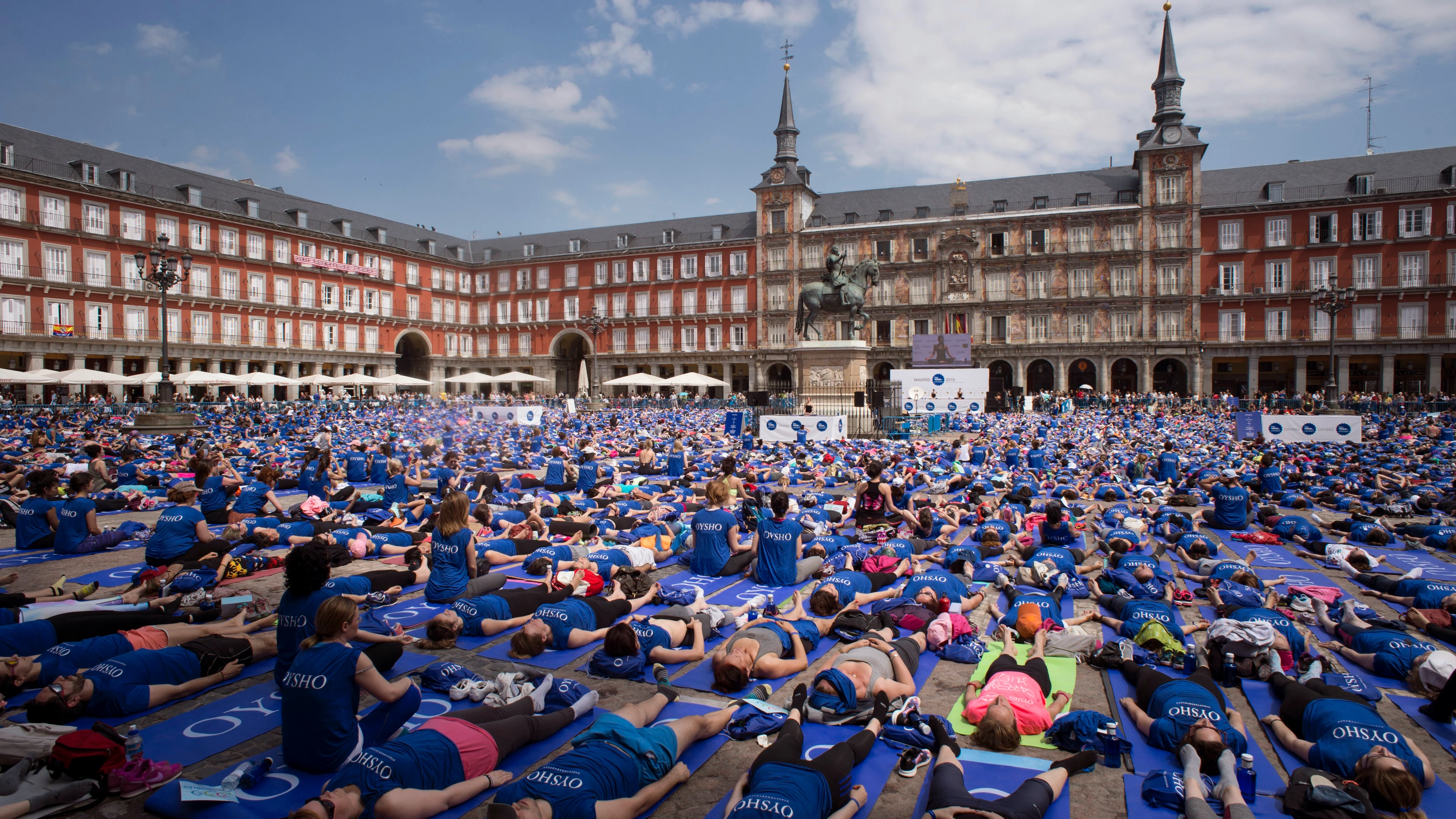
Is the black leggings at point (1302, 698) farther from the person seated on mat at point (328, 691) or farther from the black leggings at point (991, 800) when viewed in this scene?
the person seated on mat at point (328, 691)

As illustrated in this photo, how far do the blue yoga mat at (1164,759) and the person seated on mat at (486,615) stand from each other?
425cm

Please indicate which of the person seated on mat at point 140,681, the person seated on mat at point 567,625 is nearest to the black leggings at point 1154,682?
the person seated on mat at point 567,625

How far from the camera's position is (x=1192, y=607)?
22.0 ft

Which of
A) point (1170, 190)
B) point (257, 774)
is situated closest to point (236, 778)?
point (257, 774)

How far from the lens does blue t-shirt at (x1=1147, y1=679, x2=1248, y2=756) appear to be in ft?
13.4

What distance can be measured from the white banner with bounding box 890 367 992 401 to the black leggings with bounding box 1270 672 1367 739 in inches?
986

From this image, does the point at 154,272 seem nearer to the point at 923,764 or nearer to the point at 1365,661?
the point at 923,764

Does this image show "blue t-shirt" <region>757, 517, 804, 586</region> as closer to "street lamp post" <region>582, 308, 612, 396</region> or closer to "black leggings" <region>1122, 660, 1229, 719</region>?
"black leggings" <region>1122, 660, 1229, 719</region>

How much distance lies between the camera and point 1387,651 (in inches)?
206

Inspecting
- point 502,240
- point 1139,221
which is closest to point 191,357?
point 502,240

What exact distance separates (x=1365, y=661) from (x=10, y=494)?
1693cm

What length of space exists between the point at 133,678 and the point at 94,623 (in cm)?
110

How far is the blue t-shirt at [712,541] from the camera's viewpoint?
8125 millimetres

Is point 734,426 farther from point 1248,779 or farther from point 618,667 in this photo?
point 1248,779
